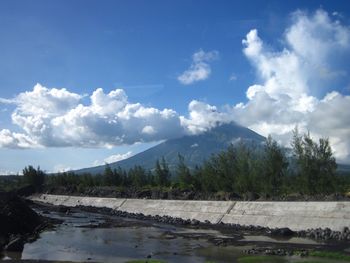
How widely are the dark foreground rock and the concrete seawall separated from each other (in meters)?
15.7

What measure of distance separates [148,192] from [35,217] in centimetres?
2545

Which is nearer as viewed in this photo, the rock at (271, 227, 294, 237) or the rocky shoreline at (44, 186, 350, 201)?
the rock at (271, 227, 294, 237)

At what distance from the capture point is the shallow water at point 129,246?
1042 inches

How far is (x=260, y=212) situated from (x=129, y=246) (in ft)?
44.9

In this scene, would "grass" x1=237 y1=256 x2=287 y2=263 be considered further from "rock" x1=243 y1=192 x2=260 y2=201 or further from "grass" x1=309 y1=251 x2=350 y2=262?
"rock" x1=243 y1=192 x2=260 y2=201

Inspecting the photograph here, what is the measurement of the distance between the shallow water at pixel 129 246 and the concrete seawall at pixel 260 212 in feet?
12.2


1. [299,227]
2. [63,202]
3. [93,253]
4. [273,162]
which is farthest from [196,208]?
[63,202]

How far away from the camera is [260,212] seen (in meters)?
39.8

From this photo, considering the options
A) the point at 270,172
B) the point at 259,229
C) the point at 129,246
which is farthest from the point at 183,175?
the point at 129,246

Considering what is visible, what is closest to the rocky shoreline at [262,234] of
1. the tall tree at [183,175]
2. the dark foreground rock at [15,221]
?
the dark foreground rock at [15,221]

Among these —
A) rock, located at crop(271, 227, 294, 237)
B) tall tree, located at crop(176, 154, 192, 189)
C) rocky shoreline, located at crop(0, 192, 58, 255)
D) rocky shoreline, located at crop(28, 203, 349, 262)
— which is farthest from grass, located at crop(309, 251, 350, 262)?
tall tree, located at crop(176, 154, 192, 189)

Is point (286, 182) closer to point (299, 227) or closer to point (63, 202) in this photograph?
point (299, 227)

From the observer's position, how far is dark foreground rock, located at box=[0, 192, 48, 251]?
3650 centimetres

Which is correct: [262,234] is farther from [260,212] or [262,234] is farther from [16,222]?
[16,222]
